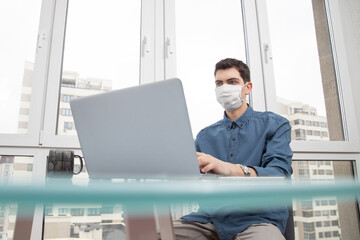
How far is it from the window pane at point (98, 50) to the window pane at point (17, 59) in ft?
0.65

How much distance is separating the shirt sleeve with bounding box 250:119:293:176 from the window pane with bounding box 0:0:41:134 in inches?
53.9

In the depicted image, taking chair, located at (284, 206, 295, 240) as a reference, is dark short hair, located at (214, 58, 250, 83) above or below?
above

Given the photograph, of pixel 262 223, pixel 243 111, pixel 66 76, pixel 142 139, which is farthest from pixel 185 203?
pixel 66 76

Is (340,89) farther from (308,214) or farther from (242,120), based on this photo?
(242,120)

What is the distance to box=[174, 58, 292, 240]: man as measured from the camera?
3.25 ft

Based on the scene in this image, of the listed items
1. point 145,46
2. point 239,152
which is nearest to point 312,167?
point 239,152

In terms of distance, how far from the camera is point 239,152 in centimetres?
130

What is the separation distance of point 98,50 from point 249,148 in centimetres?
123

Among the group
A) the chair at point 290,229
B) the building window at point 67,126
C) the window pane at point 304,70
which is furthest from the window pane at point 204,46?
the chair at point 290,229

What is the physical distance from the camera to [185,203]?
0.61 ft

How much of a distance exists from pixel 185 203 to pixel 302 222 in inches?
87.2

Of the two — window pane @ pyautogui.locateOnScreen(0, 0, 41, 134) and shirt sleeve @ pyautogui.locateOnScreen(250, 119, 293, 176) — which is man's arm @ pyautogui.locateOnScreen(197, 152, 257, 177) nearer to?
shirt sleeve @ pyautogui.locateOnScreen(250, 119, 293, 176)

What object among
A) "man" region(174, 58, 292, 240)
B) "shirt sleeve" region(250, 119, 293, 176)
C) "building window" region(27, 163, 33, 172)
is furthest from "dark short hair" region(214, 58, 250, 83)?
"building window" region(27, 163, 33, 172)

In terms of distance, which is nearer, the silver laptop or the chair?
the silver laptop
